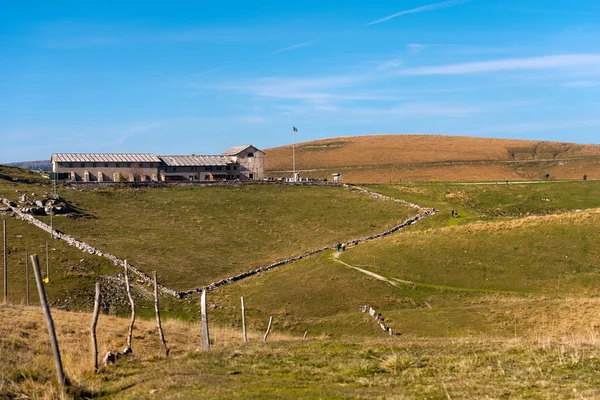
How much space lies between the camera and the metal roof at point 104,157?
4262 inches

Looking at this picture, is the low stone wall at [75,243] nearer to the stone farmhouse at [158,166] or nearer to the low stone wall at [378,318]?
the low stone wall at [378,318]

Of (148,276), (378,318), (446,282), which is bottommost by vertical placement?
(378,318)

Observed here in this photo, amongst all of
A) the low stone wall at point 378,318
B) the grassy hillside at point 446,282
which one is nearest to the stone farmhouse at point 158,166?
the grassy hillside at point 446,282

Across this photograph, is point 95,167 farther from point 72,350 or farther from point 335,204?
point 72,350

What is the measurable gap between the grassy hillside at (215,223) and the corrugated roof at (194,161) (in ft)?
49.4

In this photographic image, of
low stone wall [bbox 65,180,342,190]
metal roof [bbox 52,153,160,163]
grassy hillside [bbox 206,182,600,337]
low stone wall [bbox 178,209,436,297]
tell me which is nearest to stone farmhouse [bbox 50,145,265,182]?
metal roof [bbox 52,153,160,163]

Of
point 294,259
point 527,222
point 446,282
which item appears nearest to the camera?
point 446,282

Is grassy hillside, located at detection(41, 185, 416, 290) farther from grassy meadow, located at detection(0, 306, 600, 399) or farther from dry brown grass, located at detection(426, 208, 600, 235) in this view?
grassy meadow, located at detection(0, 306, 600, 399)

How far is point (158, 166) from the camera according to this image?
117 metres

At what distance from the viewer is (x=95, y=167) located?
109 metres

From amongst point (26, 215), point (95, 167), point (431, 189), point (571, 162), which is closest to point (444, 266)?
point (26, 215)

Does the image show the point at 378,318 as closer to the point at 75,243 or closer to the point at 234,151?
the point at 75,243

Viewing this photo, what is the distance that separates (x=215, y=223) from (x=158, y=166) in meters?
35.7

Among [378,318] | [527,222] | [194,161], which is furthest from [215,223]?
[378,318]
